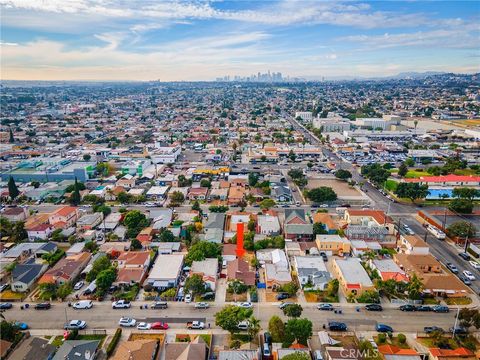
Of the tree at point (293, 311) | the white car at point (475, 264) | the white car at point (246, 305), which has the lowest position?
the white car at point (475, 264)

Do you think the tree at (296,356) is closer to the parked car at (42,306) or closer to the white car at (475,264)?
the parked car at (42,306)

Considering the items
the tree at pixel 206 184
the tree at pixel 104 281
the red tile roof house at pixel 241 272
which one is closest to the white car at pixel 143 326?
the tree at pixel 104 281

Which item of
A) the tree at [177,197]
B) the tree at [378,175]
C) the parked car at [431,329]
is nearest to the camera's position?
the parked car at [431,329]

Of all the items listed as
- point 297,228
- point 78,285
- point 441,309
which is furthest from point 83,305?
point 441,309

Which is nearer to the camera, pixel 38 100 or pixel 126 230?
pixel 126 230

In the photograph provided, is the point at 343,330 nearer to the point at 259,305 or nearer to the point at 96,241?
the point at 259,305

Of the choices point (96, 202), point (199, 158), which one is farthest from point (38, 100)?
point (96, 202)
